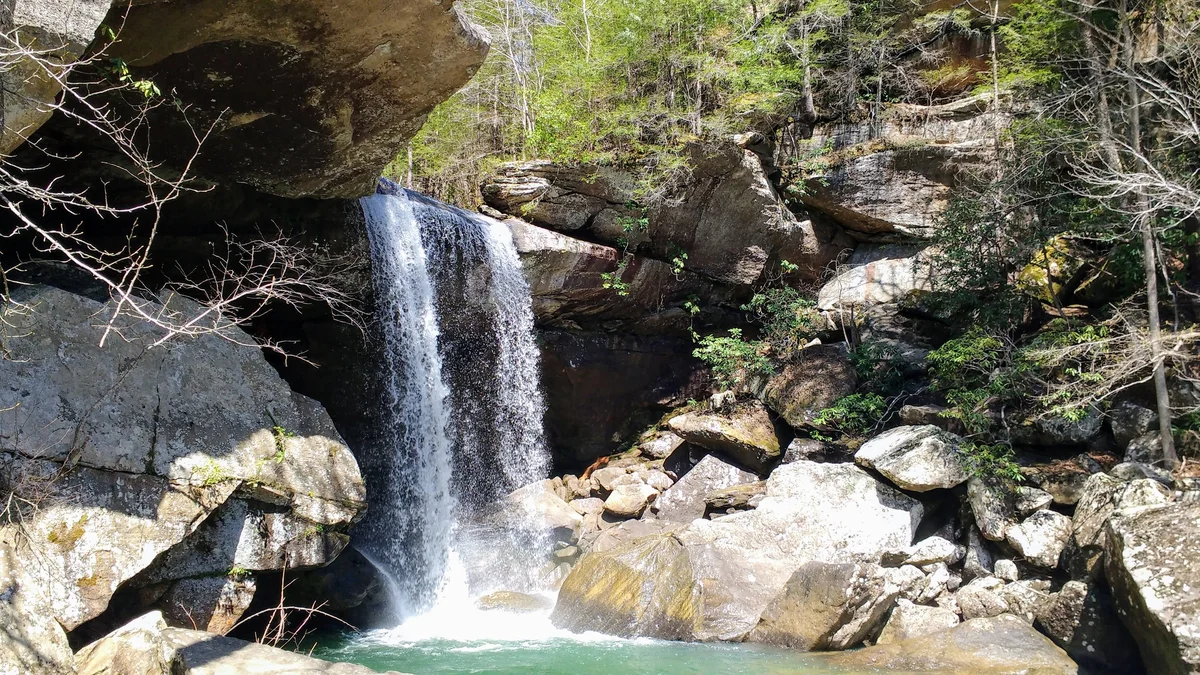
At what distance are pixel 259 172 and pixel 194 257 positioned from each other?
189cm

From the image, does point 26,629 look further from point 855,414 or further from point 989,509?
point 855,414

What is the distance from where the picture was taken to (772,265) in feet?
41.0

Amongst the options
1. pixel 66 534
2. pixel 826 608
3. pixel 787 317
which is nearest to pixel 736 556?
pixel 826 608

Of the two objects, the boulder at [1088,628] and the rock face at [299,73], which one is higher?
the rock face at [299,73]

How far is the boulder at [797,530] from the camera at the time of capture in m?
7.39

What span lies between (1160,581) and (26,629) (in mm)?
7595

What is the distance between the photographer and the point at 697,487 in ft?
34.7

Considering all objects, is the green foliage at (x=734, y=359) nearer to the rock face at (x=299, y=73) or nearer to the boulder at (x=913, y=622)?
the boulder at (x=913, y=622)

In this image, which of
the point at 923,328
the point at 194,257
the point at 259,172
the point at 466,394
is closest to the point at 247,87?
the point at 259,172

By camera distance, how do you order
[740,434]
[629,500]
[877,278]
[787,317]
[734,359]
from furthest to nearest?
[787,317], [734,359], [877,278], [740,434], [629,500]

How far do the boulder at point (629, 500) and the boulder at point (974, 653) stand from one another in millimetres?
4440

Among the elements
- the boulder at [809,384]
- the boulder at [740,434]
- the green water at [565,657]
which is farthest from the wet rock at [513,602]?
the boulder at [809,384]

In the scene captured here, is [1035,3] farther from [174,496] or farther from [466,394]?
[174,496]

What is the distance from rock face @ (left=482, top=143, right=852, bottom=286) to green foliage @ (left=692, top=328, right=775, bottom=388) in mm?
1178
